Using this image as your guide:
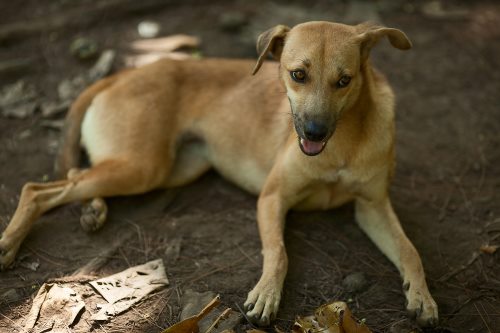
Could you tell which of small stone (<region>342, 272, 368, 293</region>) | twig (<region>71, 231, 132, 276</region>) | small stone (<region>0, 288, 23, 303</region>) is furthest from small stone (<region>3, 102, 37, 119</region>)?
small stone (<region>342, 272, 368, 293</region>)

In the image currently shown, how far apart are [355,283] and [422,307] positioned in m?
0.47

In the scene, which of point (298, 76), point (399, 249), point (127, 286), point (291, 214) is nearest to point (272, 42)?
point (298, 76)

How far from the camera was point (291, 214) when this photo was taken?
15.4 feet

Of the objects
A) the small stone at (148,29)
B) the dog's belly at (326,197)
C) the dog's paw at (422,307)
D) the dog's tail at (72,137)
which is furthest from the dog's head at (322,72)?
the small stone at (148,29)

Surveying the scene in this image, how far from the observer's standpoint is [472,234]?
4.46 metres

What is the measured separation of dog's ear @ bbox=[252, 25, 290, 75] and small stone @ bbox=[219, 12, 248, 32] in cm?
289

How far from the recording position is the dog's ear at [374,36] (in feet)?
12.3

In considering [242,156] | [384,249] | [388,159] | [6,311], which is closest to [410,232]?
[384,249]

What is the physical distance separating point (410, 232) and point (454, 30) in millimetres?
3784

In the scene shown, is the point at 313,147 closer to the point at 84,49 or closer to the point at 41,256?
the point at 41,256

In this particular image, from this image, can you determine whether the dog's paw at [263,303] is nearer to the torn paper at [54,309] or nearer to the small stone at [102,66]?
the torn paper at [54,309]

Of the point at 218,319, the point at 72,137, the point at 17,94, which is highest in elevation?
the point at 72,137

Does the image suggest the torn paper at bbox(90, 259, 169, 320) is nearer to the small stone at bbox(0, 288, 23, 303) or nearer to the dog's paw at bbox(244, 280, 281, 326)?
the small stone at bbox(0, 288, 23, 303)

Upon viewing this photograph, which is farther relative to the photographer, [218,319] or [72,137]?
[72,137]
